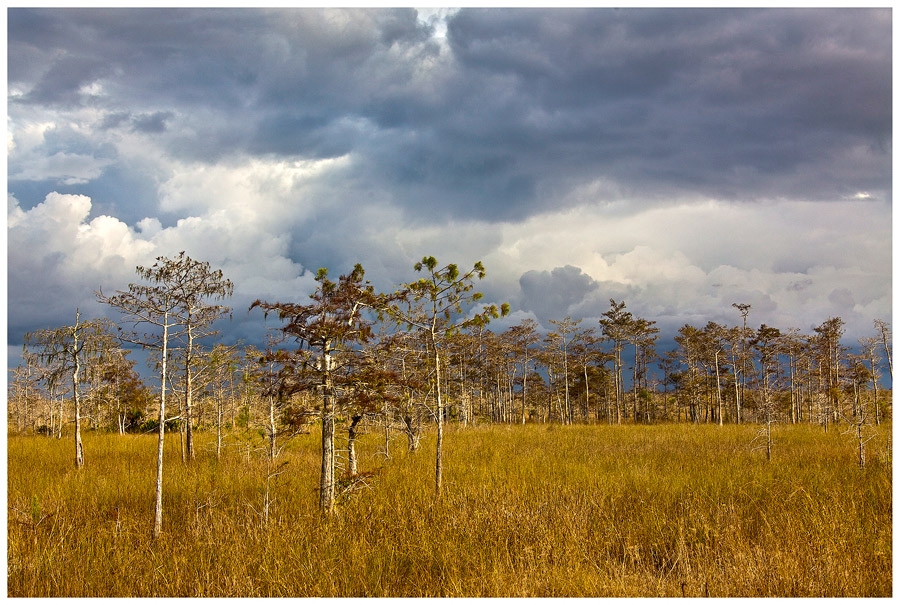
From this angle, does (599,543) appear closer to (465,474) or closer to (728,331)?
(465,474)

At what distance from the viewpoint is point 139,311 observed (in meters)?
8.57

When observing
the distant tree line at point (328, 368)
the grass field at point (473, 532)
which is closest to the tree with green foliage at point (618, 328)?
the distant tree line at point (328, 368)

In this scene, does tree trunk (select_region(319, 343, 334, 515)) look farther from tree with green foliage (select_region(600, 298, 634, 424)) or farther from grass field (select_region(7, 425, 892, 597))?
tree with green foliage (select_region(600, 298, 634, 424))

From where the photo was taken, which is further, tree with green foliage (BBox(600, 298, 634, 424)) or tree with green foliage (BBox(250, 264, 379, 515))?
tree with green foliage (BBox(600, 298, 634, 424))

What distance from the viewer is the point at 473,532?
789 cm

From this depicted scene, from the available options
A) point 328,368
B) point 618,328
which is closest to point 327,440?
point 328,368

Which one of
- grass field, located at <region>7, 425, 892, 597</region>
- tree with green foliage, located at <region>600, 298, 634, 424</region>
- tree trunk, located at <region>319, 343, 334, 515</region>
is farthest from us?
tree with green foliage, located at <region>600, 298, 634, 424</region>

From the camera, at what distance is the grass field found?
6.23 metres

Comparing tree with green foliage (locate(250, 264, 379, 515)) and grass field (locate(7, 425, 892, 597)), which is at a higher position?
tree with green foliage (locate(250, 264, 379, 515))

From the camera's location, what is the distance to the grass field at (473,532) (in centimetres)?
623

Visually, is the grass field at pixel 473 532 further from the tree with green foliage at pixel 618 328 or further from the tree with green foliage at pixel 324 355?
the tree with green foliage at pixel 618 328

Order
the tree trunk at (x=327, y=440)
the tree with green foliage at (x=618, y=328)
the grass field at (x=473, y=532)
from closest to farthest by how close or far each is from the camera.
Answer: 1. the grass field at (x=473, y=532)
2. the tree trunk at (x=327, y=440)
3. the tree with green foliage at (x=618, y=328)

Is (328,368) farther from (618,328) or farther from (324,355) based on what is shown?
(618,328)

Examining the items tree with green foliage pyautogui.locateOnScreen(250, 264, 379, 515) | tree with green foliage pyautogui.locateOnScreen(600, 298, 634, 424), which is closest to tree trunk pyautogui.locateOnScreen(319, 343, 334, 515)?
tree with green foliage pyautogui.locateOnScreen(250, 264, 379, 515)
